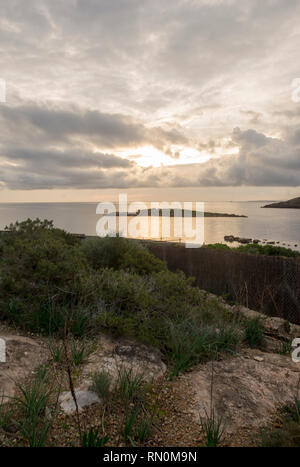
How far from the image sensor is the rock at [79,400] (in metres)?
2.77

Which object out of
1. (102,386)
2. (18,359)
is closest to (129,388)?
(102,386)

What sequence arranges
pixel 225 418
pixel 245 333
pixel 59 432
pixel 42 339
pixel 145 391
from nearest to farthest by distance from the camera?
pixel 59 432
pixel 225 418
pixel 145 391
pixel 42 339
pixel 245 333

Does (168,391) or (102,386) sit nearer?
(102,386)

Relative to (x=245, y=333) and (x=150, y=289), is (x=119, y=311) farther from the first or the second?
(x=245, y=333)

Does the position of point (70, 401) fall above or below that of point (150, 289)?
below

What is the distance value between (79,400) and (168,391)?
3.11 ft

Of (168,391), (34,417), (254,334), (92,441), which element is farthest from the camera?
(254,334)

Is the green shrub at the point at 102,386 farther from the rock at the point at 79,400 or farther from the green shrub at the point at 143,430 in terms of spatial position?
the green shrub at the point at 143,430

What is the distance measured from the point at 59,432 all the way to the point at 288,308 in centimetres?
759

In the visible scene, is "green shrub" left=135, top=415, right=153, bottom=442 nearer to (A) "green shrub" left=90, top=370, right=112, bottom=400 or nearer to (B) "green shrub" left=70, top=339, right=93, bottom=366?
(A) "green shrub" left=90, top=370, right=112, bottom=400

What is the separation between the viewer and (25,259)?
480 centimetres

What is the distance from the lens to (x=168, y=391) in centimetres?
326

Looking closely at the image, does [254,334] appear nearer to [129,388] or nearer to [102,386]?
[129,388]

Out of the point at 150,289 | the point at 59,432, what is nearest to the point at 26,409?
the point at 59,432
